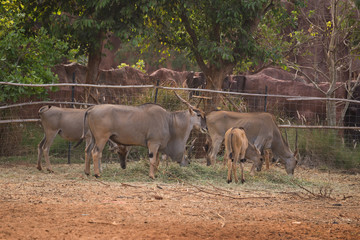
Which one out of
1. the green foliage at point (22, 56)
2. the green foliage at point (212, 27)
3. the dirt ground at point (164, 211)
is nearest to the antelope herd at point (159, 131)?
the dirt ground at point (164, 211)

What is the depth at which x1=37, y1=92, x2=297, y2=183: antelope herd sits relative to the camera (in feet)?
31.7

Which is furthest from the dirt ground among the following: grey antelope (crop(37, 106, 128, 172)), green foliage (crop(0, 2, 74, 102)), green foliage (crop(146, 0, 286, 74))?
green foliage (crop(146, 0, 286, 74))

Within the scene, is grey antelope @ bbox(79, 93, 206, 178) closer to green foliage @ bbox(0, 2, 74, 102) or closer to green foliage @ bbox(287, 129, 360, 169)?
green foliage @ bbox(0, 2, 74, 102)

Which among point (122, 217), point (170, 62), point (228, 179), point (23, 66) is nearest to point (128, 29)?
point (23, 66)

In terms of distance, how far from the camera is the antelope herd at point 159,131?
31.7 ft

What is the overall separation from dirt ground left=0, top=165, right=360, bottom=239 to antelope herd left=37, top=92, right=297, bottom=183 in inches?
41.5

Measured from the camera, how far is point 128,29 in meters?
12.9

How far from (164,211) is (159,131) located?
12.5 ft

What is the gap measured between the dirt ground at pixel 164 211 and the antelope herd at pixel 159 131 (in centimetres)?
105

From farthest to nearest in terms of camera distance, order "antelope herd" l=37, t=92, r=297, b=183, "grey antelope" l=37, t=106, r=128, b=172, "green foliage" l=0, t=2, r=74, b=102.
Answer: "green foliage" l=0, t=2, r=74, b=102, "grey antelope" l=37, t=106, r=128, b=172, "antelope herd" l=37, t=92, r=297, b=183

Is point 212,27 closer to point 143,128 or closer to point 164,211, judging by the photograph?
point 143,128

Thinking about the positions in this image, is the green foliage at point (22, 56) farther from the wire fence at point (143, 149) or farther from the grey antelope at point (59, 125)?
the grey antelope at point (59, 125)

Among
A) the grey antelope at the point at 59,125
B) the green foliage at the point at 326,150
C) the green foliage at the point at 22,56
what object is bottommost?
the green foliage at the point at 326,150

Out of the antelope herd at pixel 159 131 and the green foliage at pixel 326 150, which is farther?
the green foliage at pixel 326 150
